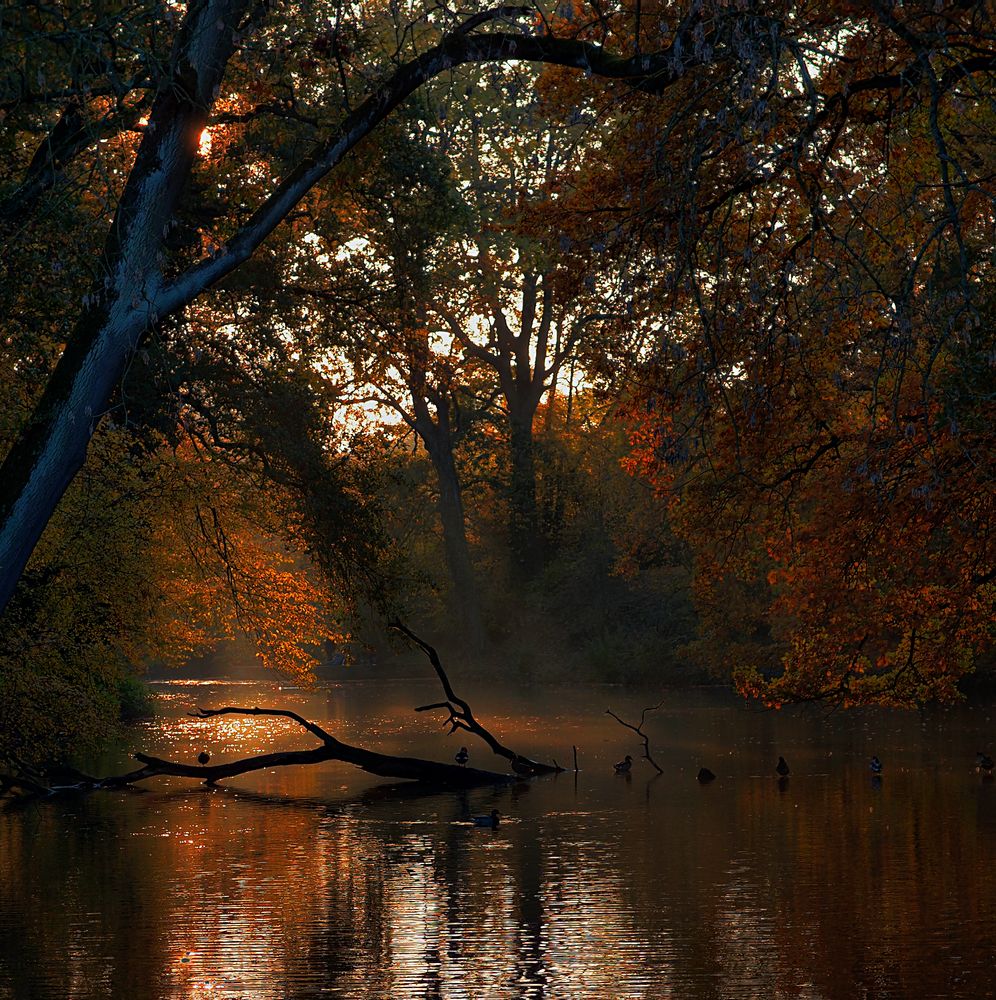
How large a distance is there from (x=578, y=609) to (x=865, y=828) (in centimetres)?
3627

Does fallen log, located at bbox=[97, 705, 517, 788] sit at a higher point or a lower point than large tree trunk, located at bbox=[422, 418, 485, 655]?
lower

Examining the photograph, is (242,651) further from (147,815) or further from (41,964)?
(41,964)

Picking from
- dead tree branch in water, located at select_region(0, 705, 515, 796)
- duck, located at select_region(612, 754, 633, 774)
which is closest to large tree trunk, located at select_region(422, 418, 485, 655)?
duck, located at select_region(612, 754, 633, 774)

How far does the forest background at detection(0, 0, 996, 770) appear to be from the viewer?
400 inches

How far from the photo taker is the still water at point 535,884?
14.2m

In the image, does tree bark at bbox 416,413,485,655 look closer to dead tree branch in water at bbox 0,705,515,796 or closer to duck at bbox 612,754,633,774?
duck at bbox 612,754,633,774

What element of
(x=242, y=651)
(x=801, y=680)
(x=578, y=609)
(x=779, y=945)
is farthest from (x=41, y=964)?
(x=242, y=651)

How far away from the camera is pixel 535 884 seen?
1909cm

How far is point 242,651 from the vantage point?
89000 mm

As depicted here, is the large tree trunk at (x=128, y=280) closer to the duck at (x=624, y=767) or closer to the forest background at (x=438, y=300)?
the forest background at (x=438, y=300)

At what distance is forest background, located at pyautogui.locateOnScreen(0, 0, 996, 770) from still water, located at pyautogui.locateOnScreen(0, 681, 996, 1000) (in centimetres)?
238

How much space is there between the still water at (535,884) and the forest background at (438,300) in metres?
2.38

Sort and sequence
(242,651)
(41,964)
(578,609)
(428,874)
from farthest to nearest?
1. (242,651)
2. (578,609)
3. (428,874)
4. (41,964)

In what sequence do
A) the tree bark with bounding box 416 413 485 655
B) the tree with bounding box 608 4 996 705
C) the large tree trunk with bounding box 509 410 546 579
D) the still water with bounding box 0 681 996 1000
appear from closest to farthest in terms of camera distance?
the still water with bounding box 0 681 996 1000 < the tree with bounding box 608 4 996 705 < the large tree trunk with bounding box 509 410 546 579 < the tree bark with bounding box 416 413 485 655
